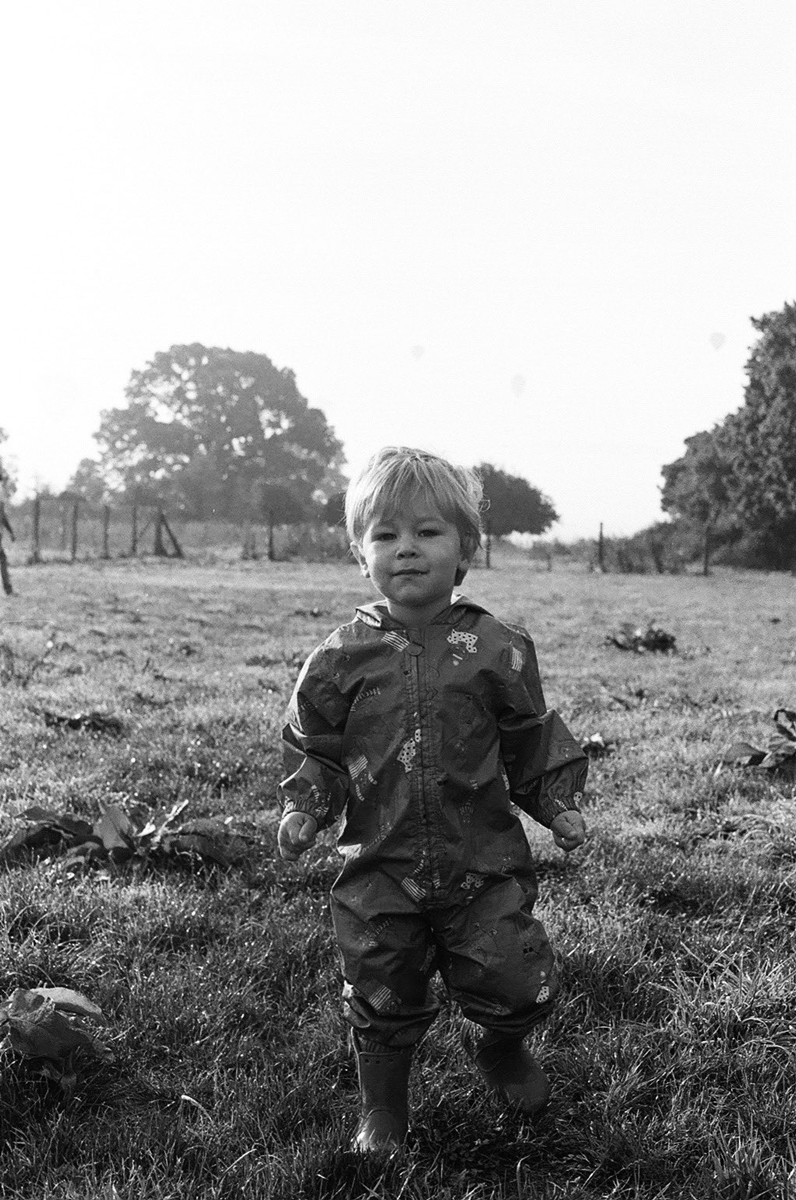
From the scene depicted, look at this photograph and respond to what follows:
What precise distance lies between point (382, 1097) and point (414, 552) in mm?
1396

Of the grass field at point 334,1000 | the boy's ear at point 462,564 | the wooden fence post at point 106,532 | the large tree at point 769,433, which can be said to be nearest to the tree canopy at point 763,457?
the large tree at point 769,433

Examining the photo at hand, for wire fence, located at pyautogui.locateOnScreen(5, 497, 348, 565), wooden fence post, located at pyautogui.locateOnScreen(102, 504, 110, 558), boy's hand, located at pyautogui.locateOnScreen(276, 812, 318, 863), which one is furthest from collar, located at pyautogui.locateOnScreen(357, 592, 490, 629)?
wooden fence post, located at pyautogui.locateOnScreen(102, 504, 110, 558)

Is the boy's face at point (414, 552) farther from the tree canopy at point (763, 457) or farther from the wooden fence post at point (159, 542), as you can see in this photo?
the tree canopy at point (763, 457)

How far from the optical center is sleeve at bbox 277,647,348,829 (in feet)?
8.67

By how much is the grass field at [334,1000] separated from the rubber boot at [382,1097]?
0.06 m

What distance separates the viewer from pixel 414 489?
2.62 metres

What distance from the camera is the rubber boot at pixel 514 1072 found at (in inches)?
98.3

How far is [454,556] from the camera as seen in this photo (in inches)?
105

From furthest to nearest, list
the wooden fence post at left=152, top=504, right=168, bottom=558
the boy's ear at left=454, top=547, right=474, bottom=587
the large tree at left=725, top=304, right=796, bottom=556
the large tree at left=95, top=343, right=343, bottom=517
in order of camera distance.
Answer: the large tree at left=95, top=343, right=343, bottom=517
the large tree at left=725, top=304, right=796, bottom=556
the wooden fence post at left=152, top=504, right=168, bottom=558
the boy's ear at left=454, top=547, right=474, bottom=587

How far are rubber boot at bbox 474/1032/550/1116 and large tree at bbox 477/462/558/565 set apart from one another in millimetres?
54023

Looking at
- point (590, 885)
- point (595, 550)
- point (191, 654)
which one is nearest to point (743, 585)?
→ point (595, 550)

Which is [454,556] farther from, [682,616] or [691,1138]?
[682,616]

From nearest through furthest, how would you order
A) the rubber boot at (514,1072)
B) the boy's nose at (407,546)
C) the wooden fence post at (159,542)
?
the rubber boot at (514,1072)
the boy's nose at (407,546)
the wooden fence post at (159,542)

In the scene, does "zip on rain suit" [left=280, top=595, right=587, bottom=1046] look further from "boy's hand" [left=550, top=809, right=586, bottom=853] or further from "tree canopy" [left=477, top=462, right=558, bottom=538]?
"tree canopy" [left=477, top=462, right=558, bottom=538]
